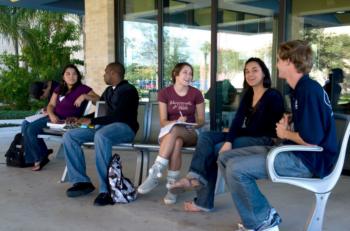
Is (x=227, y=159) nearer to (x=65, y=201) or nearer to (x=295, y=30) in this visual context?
(x=65, y=201)

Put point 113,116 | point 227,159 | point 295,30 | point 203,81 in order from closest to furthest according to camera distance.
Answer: point 227,159, point 113,116, point 295,30, point 203,81

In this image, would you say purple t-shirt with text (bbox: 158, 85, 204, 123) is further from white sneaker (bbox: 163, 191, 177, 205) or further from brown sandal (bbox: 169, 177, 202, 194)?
brown sandal (bbox: 169, 177, 202, 194)

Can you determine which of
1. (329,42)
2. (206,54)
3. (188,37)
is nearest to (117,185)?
(206,54)

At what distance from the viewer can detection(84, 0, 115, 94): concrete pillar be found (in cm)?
789

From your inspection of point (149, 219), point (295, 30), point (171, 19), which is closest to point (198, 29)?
point (171, 19)

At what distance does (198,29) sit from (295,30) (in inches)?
66.6

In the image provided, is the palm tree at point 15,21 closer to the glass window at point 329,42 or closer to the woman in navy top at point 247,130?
the glass window at point 329,42

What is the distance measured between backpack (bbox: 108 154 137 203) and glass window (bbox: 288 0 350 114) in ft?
9.64

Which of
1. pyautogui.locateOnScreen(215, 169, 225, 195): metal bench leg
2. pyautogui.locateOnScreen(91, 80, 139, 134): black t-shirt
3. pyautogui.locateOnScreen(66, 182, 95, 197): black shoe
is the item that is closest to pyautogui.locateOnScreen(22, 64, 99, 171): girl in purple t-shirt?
pyautogui.locateOnScreen(91, 80, 139, 134): black t-shirt

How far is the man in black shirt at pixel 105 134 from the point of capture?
14.2 feet

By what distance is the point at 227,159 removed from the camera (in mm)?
3359

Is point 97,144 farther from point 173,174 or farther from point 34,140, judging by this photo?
point 34,140

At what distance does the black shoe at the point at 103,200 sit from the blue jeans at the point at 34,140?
183 centimetres

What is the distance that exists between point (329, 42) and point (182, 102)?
301 cm
